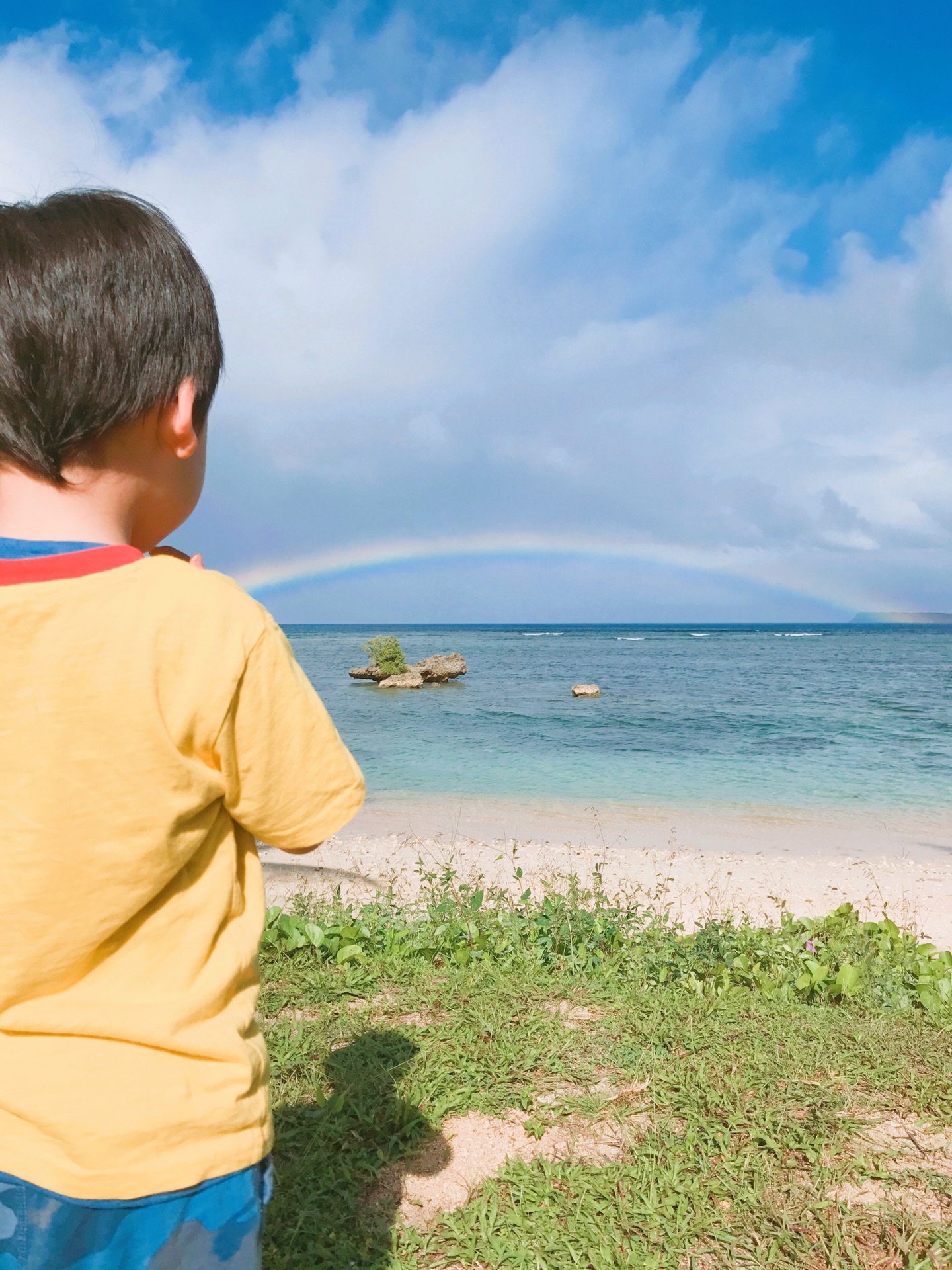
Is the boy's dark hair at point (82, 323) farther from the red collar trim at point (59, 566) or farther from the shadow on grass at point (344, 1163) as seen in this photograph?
the shadow on grass at point (344, 1163)

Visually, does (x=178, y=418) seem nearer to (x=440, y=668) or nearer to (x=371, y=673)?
(x=440, y=668)

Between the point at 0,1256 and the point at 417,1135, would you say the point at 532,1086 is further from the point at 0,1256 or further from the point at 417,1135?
the point at 0,1256

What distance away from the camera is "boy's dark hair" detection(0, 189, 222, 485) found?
111 cm

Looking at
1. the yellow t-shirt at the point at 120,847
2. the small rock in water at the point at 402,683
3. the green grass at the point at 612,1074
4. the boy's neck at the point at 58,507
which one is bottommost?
the small rock in water at the point at 402,683

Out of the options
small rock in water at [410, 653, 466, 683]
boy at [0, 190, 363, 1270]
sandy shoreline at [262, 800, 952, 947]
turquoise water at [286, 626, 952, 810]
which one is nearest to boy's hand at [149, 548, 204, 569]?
boy at [0, 190, 363, 1270]

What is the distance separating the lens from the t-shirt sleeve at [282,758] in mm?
1079

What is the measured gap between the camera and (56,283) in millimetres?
1114

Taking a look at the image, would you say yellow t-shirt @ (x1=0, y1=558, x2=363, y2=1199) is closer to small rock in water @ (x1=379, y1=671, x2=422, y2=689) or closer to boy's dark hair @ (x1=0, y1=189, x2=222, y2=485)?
boy's dark hair @ (x1=0, y1=189, x2=222, y2=485)

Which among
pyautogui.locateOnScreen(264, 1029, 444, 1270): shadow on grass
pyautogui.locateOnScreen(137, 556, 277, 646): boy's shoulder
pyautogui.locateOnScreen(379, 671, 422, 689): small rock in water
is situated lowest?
pyautogui.locateOnScreen(379, 671, 422, 689): small rock in water

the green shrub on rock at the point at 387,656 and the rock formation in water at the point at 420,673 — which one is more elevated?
the green shrub on rock at the point at 387,656

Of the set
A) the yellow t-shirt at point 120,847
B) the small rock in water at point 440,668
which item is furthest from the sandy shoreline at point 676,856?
the small rock in water at point 440,668

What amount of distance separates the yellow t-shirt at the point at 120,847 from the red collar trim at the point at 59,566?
0.7 inches

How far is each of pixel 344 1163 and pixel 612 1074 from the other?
1.09m

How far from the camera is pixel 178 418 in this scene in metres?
1.19
